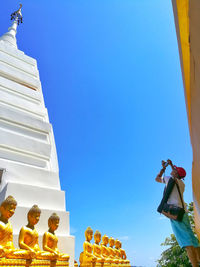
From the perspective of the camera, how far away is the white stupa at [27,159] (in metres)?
3.63

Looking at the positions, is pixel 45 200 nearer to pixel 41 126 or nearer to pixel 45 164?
pixel 45 164

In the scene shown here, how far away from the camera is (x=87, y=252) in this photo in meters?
3.82

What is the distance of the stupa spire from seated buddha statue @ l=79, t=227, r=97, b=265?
34.9 ft

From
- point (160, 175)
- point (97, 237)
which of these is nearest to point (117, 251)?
point (97, 237)

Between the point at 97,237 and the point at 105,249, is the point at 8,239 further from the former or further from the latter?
the point at 105,249

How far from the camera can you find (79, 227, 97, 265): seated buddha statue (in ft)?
12.2

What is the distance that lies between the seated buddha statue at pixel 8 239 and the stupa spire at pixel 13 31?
35.1ft

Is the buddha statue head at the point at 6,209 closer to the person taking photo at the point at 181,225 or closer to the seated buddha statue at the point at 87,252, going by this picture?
the seated buddha statue at the point at 87,252

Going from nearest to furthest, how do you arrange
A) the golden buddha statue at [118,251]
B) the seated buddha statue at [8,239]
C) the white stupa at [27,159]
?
1. the seated buddha statue at [8,239]
2. the white stupa at [27,159]
3. the golden buddha statue at [118,251]

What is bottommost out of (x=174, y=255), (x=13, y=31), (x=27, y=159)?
(x=174, y=255)

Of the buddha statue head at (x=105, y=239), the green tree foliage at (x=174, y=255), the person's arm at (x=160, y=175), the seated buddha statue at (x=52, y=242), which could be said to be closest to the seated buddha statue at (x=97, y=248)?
the buddha statue head at (x=105, y=239)

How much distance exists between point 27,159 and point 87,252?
2348 millimetres

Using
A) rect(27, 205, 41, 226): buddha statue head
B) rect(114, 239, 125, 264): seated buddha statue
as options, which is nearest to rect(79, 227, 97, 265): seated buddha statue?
rect(114, 239, 125, 264): seated buddha statue

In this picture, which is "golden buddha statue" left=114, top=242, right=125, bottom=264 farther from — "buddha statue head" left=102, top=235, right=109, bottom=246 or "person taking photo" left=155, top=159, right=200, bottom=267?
"person taking photo" left=155, top=159, right=200, bottom=267
